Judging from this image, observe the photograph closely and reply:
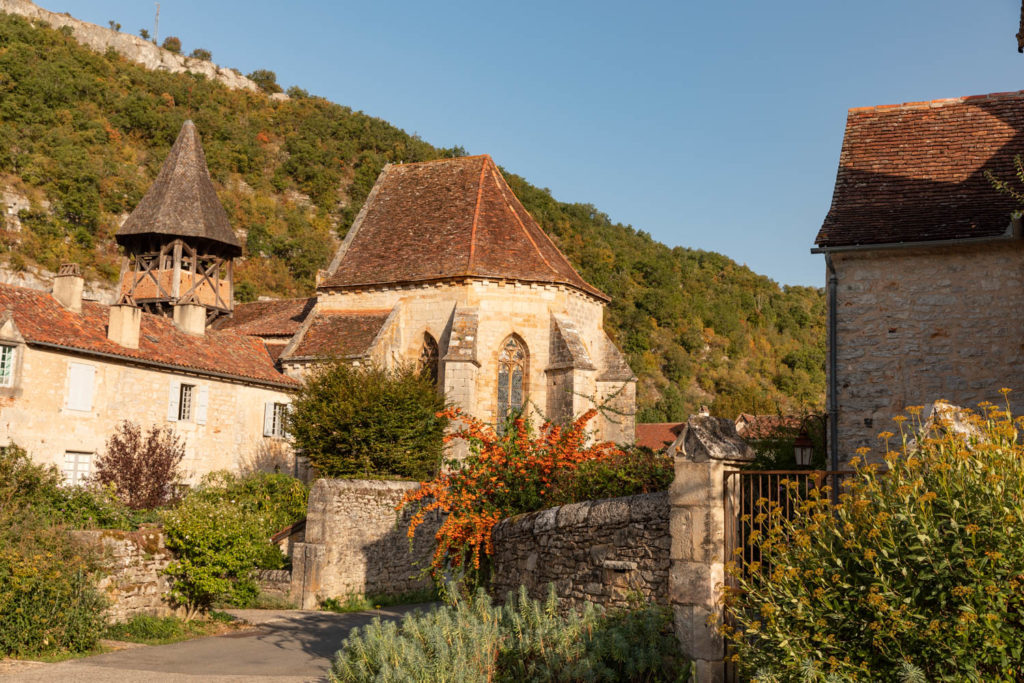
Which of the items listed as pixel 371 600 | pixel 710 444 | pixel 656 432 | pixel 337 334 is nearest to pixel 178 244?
pixel 337 334

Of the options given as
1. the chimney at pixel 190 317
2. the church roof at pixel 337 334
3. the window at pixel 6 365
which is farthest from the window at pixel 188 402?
the window at pixel 6 365

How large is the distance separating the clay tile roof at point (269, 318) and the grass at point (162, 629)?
1577 cm

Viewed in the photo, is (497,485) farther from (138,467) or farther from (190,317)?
(190,317)

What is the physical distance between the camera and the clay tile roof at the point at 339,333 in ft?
82.2

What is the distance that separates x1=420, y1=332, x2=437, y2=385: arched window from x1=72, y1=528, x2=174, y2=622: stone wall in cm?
1241

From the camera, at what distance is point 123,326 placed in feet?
72.2

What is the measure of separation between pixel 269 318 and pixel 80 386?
11.4 m

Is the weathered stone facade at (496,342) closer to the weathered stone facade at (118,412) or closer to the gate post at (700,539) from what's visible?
the weathered stone facade at (118,412)

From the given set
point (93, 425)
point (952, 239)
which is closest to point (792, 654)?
point (952, 239)

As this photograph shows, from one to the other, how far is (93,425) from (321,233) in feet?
129

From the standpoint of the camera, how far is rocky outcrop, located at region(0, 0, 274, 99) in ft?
225

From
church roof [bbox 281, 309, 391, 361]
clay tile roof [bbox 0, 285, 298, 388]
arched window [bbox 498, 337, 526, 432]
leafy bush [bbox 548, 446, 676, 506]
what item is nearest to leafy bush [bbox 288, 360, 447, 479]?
church roof [bbox 281, 309, 391, 361]

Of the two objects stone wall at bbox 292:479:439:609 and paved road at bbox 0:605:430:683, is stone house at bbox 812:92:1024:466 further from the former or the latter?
stone wall at bbox 292:479:439:609

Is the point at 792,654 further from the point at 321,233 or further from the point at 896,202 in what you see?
the point at 321,233
